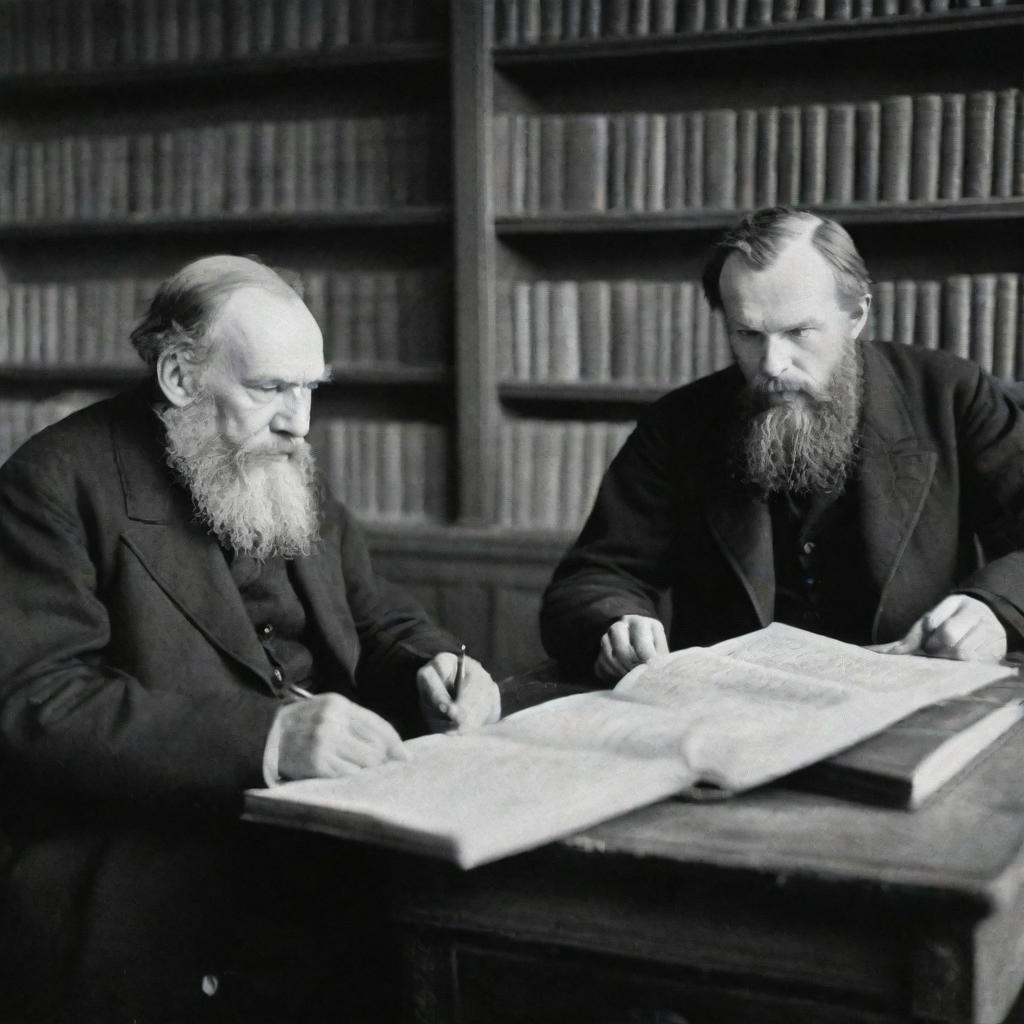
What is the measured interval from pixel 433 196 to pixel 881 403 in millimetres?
1951

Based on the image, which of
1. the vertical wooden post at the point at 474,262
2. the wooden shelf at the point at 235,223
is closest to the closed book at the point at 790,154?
the vertical wooden post at the point at 474,262

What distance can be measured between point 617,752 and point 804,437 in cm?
109

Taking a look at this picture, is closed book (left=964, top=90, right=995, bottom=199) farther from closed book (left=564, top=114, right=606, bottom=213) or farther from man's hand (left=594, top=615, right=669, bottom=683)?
man's hand (left=594, top=615, right=669, bottom=683)

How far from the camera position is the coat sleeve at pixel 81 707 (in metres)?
1.45

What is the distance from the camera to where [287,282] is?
6.55 ft

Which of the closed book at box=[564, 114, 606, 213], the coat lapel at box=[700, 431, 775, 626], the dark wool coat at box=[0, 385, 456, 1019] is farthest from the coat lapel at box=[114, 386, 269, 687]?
the closed book at box=[564, 114, 606, 213]

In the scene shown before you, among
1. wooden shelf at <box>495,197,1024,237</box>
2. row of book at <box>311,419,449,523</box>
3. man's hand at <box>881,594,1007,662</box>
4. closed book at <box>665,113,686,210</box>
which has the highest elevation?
closed book at <box>665,113,686,210</box>

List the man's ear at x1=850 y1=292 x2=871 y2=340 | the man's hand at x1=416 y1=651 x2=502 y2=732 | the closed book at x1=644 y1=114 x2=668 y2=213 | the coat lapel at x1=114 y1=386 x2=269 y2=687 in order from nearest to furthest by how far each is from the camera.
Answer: the man's hand at x1=416 y1=651 x2=502 y2=732, the coat lapel at x1=114 y1=386 x2=269 y2=687, the man's ear at x1=850 y1=292 x2=871 y2=340, the closed book at x1=644 y1=114 x2=668 y2=213

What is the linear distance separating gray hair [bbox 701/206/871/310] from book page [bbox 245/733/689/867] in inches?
48.1

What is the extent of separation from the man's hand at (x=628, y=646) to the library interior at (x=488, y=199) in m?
1.02

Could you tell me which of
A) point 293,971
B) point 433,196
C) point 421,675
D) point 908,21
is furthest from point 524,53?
point 293,971

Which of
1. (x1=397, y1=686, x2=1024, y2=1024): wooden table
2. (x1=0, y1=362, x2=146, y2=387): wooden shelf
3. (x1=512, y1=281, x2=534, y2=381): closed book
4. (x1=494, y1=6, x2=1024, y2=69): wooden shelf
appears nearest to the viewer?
(x1=397, y1=686, x2=1024, y2=1024): wooden table

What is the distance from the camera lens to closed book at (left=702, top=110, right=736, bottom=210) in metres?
3.48

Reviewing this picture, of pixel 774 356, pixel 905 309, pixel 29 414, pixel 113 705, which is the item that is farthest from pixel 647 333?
pixel 113 705
